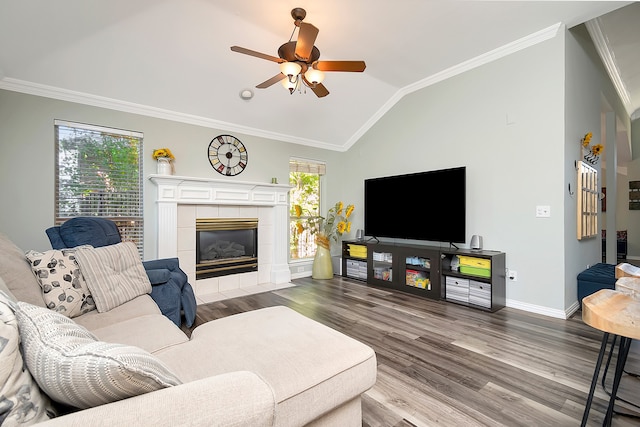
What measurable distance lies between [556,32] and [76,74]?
16.3 feet

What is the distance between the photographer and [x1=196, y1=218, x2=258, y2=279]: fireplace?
410 cm

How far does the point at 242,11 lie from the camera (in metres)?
2.89

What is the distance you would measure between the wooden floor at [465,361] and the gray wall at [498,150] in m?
0.75

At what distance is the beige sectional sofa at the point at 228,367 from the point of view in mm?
647

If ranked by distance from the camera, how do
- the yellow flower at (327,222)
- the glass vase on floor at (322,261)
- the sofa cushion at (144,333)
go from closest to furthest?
the sofa cushion at (144,333)
the glass vase on floor at (322,261)
the yellow flower at (327,222)

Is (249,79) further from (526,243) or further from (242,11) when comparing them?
(526,243)

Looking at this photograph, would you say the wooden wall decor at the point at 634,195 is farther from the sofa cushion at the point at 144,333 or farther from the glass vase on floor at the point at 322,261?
the sofa cushion at the point at 144,333

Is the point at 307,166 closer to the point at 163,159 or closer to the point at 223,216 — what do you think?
the point at 223,216

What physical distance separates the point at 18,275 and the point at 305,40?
7.70ft

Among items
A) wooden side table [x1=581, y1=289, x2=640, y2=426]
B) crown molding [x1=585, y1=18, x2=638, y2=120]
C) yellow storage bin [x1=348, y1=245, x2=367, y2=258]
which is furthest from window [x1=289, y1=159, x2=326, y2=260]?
wooden side table [x1=581, y1=289, x2=640, y2=426]

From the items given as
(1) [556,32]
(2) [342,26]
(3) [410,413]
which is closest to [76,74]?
(2) [342,26]

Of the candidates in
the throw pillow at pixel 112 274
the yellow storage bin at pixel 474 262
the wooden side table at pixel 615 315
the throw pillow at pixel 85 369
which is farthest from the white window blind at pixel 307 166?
the throw pillow at pixel 85 369

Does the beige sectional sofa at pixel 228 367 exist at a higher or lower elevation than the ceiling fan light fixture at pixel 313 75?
lower

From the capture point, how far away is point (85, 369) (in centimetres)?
64
